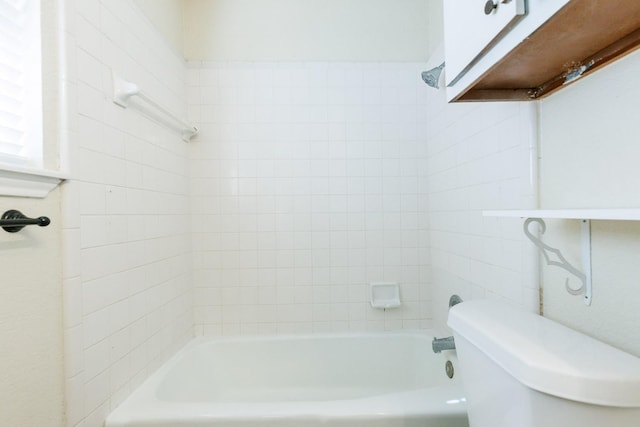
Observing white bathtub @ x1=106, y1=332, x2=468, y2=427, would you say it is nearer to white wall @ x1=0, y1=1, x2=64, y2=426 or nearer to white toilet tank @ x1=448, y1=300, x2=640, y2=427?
white wall @ x1=0, y1=1, x2=64, y2=426

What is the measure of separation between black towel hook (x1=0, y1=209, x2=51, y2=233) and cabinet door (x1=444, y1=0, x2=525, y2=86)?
1114 mm

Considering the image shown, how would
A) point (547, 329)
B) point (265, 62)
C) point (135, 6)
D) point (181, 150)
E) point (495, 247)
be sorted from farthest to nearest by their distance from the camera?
point (265, 62) → point (181, 150) → point (135, 6) → point (495, 247) → point (547, 329)

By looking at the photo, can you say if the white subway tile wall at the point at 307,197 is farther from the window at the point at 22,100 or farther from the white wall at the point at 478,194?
the window at the point at 22,100

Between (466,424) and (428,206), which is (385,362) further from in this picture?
(428,206)

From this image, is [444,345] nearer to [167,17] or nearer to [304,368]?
[304,368]

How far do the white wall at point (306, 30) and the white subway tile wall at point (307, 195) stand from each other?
0.09m

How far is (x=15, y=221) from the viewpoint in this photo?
0.72m

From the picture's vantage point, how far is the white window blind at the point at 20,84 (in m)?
0.80

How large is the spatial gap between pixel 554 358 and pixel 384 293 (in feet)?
4.36

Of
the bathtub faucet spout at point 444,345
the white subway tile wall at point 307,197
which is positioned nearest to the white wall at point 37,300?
the white subway tile wall at point 307,197

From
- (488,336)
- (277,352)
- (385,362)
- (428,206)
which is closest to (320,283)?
(277,352)

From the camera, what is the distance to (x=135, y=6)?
135 cm

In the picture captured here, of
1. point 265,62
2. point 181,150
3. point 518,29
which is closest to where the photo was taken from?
point 518,29

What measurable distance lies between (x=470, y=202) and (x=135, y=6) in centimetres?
173
